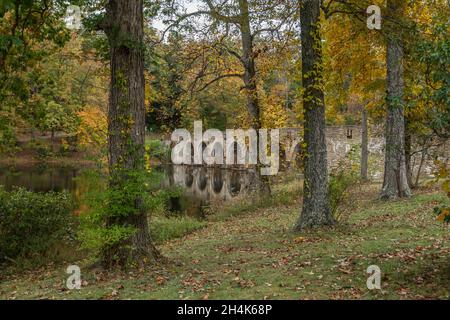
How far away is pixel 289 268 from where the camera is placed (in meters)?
7.29

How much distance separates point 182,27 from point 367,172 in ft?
48.7

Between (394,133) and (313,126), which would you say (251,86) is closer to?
(394,133)

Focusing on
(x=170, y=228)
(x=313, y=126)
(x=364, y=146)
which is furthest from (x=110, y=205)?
(x=364, y=146)

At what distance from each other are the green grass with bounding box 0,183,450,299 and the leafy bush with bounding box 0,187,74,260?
3.14 ft

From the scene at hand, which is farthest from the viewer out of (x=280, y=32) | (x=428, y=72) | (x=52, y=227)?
(x=280, y=32)

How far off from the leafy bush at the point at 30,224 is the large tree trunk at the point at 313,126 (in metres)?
5.68

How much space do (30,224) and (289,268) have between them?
6.32 metres

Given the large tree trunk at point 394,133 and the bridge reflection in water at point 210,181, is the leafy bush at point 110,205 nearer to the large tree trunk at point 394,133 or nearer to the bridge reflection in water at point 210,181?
the large tree trunk at point 394,133

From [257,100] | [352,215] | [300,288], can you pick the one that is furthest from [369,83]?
[300,288]

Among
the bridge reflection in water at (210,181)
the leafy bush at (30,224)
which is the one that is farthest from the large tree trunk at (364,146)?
the leafy bush at (30,224)

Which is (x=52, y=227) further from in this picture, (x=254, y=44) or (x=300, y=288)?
(x=254, y=44)

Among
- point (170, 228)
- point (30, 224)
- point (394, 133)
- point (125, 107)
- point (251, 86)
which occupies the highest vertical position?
point (251, 86)

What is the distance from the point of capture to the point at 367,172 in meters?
25.3

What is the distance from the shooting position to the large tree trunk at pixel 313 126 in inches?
392
